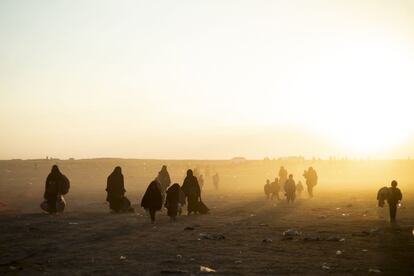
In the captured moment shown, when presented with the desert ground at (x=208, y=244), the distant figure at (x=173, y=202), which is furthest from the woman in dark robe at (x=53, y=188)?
the distant figure at (x=173, y=202)

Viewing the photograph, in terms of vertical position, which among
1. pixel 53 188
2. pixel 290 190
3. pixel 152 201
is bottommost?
pixel 290 190

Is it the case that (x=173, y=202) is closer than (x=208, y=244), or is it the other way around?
(x=208, y=244)

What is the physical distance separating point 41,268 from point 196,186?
12244 mm

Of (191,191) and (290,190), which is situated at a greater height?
(191,191)

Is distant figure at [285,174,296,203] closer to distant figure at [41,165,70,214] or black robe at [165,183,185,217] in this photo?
black robe at [165,183,185,217]

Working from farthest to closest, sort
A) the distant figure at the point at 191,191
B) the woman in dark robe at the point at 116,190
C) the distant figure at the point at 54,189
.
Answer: the woman in dark robe at the point at 116,190 < the distant figure at the point at 191,191 < the distant figure at the point at 54,189

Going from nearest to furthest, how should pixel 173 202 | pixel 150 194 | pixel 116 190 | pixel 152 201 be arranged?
1. pixel 152 201
2. pixel 150 194
3. pixel 173 202
4. pixel 116 190

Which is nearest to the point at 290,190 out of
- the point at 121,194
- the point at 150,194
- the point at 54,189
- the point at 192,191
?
the point at 192,191

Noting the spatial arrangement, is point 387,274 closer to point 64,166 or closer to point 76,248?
point 76,248

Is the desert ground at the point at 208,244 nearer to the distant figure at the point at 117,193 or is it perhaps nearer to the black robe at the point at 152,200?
the black robe at the point at 152,200

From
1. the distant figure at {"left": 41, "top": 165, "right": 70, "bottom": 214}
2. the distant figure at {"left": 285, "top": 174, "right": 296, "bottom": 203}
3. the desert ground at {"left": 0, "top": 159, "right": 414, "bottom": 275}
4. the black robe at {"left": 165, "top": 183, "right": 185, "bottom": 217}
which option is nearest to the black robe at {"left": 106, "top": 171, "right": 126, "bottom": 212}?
the desert ground at {"left": 0, "top": 159, "right": 414, "bottom": 275}

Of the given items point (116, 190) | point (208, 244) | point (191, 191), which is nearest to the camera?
point (208, 244)

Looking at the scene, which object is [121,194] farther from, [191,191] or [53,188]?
[191,191]

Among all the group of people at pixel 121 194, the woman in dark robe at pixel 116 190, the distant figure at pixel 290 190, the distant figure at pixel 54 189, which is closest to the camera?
the group of people at pixel 121 194
